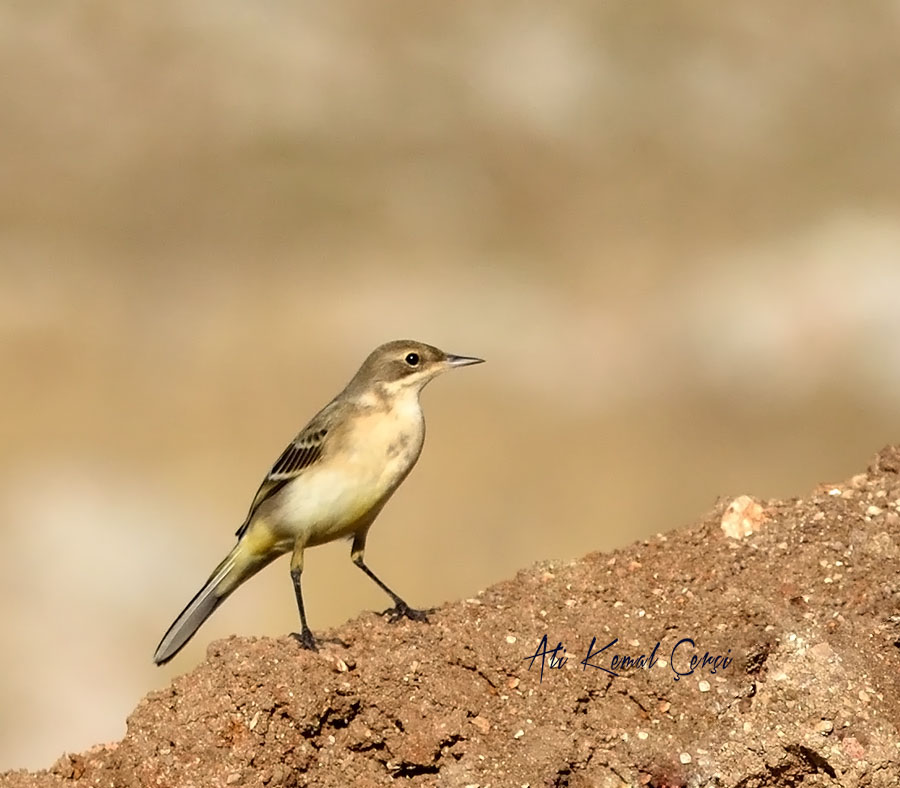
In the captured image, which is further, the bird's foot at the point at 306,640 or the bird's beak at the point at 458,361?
the bird's beak at the point at 458,361

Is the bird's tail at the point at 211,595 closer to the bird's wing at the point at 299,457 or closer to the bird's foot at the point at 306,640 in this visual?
the bird's wing at the point at 299,457

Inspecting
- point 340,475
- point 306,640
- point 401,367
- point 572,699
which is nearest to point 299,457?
point 340,475

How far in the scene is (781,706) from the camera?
6.09 m

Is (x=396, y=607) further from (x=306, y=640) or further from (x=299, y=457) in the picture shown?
(x=306, y=640)

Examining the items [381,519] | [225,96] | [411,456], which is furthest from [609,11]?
[411,456]

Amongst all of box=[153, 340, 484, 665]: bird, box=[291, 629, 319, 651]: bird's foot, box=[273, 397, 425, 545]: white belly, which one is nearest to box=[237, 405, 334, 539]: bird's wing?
box=[153, 340, 484, 665]: bird

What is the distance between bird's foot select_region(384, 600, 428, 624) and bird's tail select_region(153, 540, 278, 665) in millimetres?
1029

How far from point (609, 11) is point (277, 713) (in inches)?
1235

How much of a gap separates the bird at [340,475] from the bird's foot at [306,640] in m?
0.92

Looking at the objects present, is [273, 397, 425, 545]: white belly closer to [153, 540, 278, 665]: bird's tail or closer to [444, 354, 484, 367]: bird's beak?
[153, 540, 278, 665]: bird's tail

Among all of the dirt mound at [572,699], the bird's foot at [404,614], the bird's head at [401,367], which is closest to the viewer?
Result: the dirt mound at [572,699]

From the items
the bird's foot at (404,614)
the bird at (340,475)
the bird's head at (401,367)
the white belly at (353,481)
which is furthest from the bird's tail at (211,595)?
the bird's head at (401,367)

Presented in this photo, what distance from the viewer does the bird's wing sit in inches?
336

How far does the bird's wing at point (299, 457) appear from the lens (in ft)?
28.0
